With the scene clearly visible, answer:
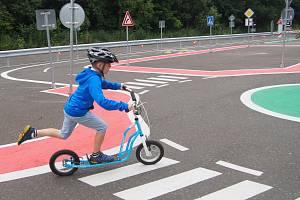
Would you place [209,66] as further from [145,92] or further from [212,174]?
[212,174]

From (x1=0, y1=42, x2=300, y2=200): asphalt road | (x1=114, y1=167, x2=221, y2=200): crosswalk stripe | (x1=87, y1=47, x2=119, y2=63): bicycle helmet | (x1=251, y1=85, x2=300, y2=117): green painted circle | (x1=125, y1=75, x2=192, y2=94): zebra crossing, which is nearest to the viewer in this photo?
(x1=114, y1=167, x2=221, y2=200): crosswalk stripe

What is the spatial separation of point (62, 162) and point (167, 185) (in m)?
1.48

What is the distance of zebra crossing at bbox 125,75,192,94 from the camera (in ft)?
43.9

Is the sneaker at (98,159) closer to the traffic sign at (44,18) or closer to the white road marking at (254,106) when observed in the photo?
the white road marking at (254,106)

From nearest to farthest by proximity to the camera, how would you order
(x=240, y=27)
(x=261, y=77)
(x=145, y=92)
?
1. (x=145, y=92)
2. (x=261, y=77)
3. (x=240, y=27)

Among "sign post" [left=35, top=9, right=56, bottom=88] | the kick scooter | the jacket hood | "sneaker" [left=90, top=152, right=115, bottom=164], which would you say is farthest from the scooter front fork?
"sign post" [left=35, top=9, right=56, bottom=88]

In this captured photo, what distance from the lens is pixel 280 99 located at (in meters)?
10.6

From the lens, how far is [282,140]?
6824 millimetres

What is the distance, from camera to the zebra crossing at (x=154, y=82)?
527 inches

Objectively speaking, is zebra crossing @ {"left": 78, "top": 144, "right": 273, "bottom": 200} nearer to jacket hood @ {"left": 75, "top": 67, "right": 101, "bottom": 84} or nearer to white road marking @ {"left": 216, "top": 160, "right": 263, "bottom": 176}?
white road marking @ {"left": 216, "top": 160, "right": 263, "bottom": 176}

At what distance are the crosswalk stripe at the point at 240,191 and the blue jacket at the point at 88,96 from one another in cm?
153

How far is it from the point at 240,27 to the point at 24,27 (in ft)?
125

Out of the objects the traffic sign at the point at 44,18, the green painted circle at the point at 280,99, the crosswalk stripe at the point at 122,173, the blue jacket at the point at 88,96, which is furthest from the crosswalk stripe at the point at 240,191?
the traffic sign at the point at 44,18

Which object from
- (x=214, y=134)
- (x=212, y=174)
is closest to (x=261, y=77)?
(x=214, y=134)
